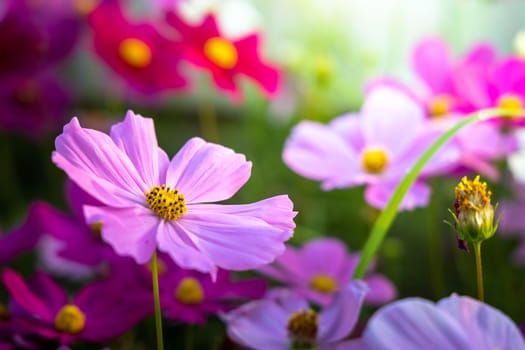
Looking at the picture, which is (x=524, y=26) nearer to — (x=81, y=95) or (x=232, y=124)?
(x=232, y=124)

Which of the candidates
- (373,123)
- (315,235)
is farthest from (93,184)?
(315,235)

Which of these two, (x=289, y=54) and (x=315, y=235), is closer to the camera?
(x=315, y=235)

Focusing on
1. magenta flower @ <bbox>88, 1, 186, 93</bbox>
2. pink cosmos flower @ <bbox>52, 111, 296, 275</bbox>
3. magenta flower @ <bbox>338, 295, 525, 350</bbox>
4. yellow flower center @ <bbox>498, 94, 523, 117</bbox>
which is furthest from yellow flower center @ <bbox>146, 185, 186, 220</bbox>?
magenta flower @ <bbox>88, 1, 186, 93</bbox>

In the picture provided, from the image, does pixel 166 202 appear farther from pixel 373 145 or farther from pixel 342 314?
pixel 373 145

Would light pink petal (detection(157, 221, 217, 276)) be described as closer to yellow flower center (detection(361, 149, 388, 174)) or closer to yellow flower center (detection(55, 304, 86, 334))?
yellow flower center (detection(55, 304, 86, 334))

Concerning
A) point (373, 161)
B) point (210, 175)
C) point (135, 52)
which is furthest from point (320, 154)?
point (135, 52)
